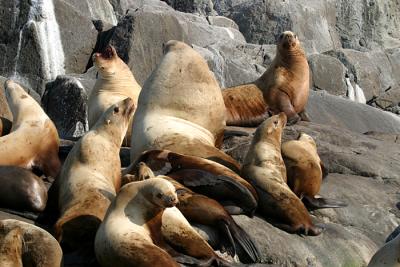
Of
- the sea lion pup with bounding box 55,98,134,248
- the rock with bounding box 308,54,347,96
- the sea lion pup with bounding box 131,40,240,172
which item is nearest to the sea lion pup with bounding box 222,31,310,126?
the sea lion pup with bounding box 131,40,240,172

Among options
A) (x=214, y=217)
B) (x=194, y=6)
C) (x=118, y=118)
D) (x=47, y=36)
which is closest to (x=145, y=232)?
(x=214, y=217)

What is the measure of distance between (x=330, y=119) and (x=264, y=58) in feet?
26.3

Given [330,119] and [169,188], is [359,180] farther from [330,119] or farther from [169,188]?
[330,119]

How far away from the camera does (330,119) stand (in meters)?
15.1

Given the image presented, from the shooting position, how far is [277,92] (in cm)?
1114

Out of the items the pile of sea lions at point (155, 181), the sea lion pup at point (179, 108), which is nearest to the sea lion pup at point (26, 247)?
the pile of sea lions at point (155, 181)

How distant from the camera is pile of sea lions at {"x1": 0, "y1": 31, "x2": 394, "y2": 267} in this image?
541 cm

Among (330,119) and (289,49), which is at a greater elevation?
(289,49)

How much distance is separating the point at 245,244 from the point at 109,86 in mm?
4250

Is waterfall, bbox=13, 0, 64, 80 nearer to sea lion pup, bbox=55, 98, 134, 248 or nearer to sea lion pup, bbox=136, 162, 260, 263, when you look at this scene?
sea lion pup, bbox=55, 98, 134, 248

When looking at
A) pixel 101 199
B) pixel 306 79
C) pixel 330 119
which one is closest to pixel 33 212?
pixel 101 199

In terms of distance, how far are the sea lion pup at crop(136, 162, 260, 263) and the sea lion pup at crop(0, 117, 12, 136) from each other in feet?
7.83

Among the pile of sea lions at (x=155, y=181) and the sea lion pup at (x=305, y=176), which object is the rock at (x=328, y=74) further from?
the sea lion pup at (x=305, y=176)

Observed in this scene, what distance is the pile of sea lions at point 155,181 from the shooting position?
17.7 feet
